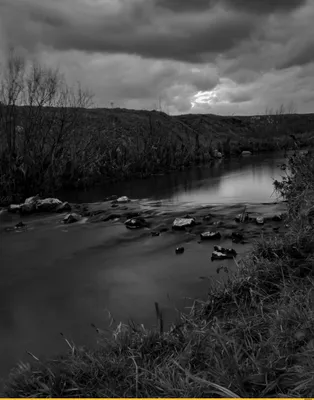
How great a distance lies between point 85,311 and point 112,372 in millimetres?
2437

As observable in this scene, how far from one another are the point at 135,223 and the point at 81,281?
13.3ft

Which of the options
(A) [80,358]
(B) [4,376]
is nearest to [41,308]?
(B) [4,376]

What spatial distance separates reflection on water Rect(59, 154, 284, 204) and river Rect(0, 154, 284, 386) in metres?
5.82

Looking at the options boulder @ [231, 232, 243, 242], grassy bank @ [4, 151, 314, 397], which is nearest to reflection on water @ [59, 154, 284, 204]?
boulder @ [231, 232, 243, 242]

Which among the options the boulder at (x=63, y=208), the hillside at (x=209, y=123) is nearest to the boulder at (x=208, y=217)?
the boulder at (x=63, y=208)

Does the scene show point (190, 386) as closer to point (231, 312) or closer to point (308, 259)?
point (231, 312)

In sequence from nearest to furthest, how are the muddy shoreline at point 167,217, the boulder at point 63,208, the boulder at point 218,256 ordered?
the boulder at point 218,256
the muddy shoreline at point 167,217
the boulder at point 63,208

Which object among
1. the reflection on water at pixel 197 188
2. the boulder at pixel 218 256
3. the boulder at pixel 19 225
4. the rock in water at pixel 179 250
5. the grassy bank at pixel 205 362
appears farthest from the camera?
the reflection on water at pixel 197 188

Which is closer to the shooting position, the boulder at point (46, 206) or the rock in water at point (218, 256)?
the rock in water at point (218, 256)

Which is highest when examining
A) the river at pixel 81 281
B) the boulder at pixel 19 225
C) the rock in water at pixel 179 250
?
the boulder at pixel 19 225

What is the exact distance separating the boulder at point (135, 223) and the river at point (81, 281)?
0.32 m

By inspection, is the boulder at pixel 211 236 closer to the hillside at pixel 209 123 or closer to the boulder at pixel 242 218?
the boulder at pixel 242 218

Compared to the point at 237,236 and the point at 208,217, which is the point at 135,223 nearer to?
the point at 208,217

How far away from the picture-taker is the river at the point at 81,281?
504 cm
